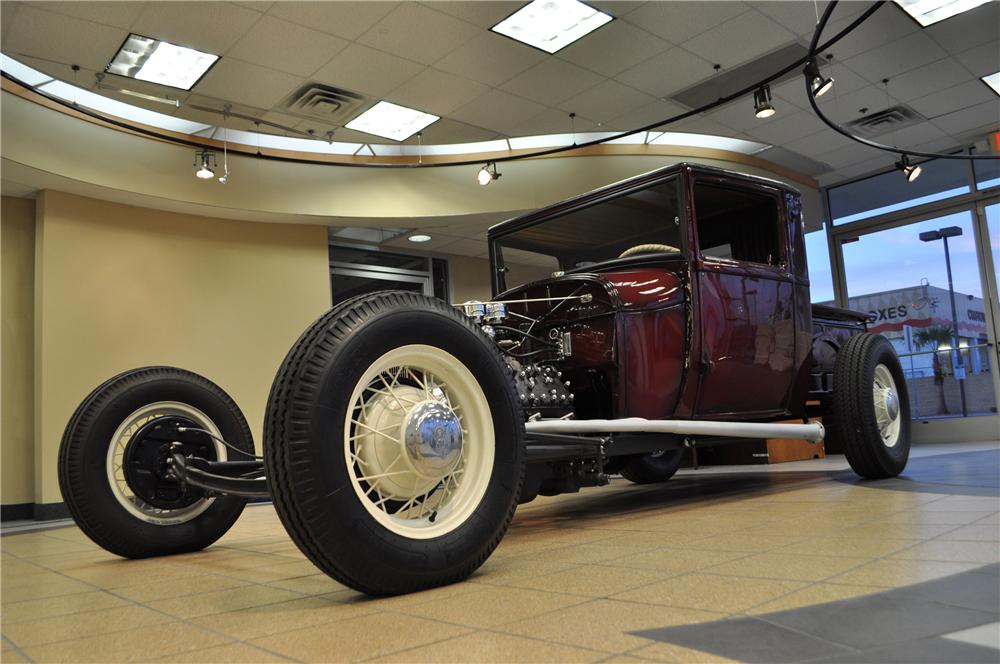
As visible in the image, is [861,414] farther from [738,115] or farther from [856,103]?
[856,103]

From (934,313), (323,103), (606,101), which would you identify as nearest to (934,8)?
(606,101)

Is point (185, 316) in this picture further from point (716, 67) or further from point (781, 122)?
point (781, 122)

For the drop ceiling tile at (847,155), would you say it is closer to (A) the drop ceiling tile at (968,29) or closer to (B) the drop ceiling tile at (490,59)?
(A) the drop ceiling tile at (968,29)

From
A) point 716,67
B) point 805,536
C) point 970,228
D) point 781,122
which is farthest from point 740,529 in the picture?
point 970,228

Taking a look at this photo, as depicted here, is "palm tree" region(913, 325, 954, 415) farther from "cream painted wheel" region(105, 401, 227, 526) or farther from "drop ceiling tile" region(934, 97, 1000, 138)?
"cream painted wheel" region(105, 401, 227, 526)

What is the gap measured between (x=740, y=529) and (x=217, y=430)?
2377mm

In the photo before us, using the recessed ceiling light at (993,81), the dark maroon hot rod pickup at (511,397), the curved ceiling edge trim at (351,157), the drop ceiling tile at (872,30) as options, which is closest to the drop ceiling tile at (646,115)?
the curved ceiling edge trim at (351,157)

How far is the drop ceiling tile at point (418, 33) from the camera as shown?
6281mm

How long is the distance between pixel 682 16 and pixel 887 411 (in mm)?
3958

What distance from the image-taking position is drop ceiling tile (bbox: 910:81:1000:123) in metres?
9.23

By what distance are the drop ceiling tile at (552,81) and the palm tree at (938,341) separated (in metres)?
7.15

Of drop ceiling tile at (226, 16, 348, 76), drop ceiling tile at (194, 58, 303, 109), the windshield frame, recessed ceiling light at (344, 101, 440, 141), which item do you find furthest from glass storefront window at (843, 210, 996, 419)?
drop ceiling tile at (194, 58, 303, 109)

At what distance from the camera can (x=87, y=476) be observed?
3.15m

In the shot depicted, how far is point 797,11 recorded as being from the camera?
6.70m
